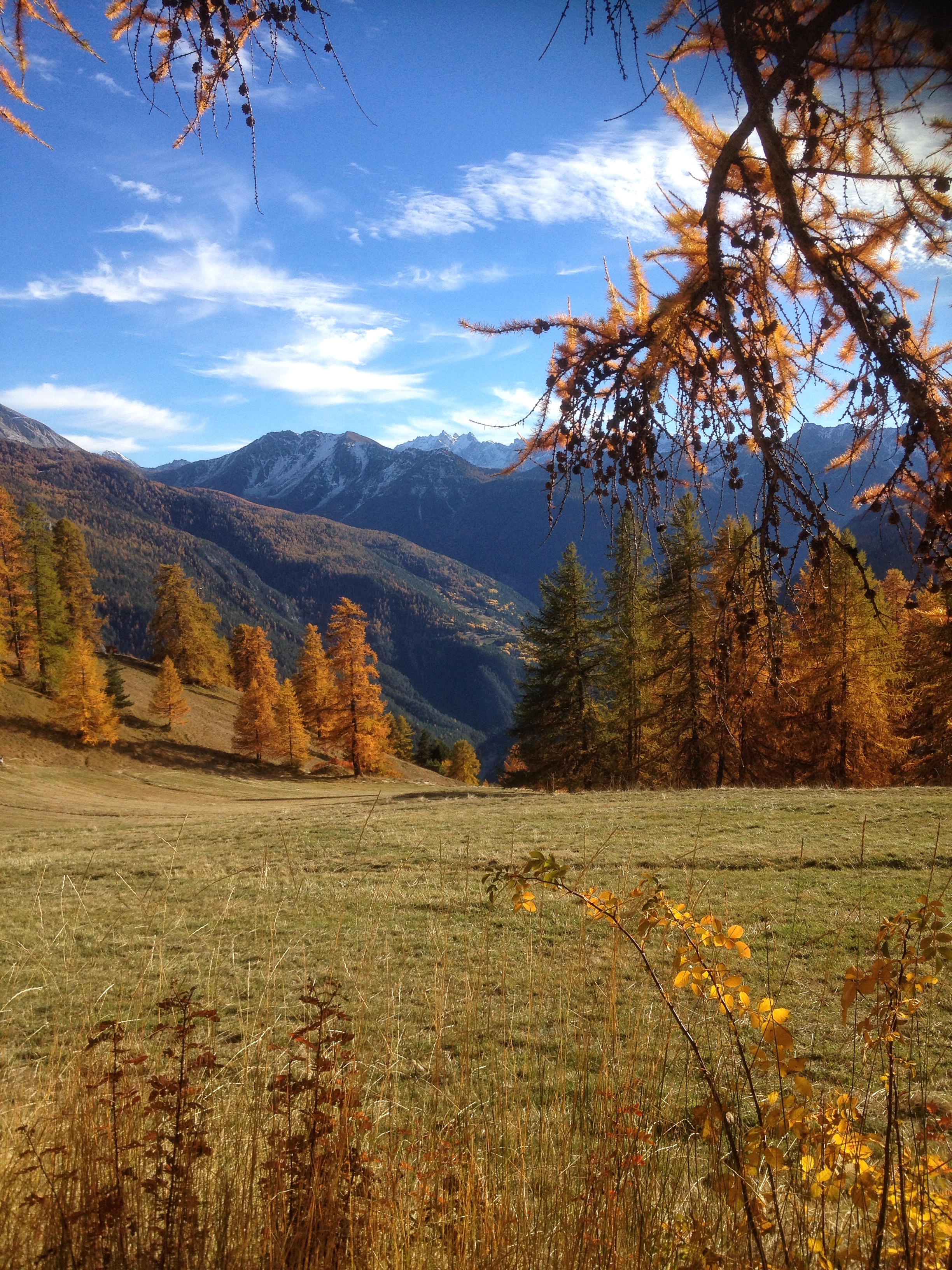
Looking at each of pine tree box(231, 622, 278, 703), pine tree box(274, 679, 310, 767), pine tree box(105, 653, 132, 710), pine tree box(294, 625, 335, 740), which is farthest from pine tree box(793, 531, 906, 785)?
pine tree box(105, 653, 132, 710)

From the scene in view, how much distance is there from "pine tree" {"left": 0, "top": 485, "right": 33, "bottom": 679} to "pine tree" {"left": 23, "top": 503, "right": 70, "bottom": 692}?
1.01 feet

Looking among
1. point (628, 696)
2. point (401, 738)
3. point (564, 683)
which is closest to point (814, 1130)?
point (628, 696)

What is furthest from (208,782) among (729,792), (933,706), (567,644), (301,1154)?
(301,1154)

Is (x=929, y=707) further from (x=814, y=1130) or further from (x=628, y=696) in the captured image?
(x=814, y=1130)

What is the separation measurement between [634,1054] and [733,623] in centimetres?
176

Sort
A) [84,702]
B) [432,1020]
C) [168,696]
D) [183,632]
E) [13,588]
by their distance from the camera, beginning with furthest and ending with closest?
[183,632], [168,696], [13,588], [84,702], [432,1020]

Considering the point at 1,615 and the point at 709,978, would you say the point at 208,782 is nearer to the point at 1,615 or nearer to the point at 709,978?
the point at 1,615

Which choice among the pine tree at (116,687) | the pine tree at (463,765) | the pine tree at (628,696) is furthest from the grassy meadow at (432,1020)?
the pine tree at (463,765)

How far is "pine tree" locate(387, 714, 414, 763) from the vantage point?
61.0 metres

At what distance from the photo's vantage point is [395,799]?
77.8ft

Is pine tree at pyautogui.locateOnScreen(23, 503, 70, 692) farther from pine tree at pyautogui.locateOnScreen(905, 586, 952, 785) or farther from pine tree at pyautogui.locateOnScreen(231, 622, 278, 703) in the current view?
pine tree at pyautogui.locateOnScreen(905, 586, 952, 785)

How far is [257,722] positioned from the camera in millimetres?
39719

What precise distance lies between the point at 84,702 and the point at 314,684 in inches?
527

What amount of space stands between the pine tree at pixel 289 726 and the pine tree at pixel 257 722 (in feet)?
0.75
